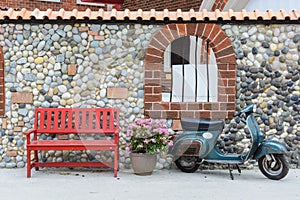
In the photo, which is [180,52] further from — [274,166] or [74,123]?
[274,166]

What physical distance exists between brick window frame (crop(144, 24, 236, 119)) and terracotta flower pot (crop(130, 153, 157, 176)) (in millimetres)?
761

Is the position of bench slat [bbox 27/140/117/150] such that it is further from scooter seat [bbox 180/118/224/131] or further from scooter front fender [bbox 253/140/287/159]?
scooter front fender [bbox 253/140/287/159]

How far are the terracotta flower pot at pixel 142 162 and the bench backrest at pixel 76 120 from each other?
0.56m

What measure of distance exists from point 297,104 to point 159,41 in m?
2.36

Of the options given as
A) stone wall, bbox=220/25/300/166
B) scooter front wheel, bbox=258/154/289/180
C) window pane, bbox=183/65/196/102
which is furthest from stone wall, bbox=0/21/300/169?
window pane, bbox=183/65/196/102

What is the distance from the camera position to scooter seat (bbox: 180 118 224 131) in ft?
20.5

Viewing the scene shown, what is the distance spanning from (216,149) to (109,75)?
199 cm

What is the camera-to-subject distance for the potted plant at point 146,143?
6145 mm

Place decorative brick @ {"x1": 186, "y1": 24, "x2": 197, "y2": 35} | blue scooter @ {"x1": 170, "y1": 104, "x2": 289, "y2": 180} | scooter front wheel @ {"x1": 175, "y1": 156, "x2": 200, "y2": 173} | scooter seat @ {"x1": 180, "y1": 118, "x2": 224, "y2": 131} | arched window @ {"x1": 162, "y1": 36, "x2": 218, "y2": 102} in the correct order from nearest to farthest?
blue scooter @ {"x1": 170, "y1": 104, "x2": 289, "y2": 180}
scooter seat @ {"x1": 180, "y1": 118, "x2": 224, "y2": 131}
scooter front wheel @ {"x1": 175, "y1": 156, "x2": 200, "y2": 173}
decorative brick @ {"x1": 186, "y1": 24, "x2": 197, "y2": 35}
arched window @ {"x1": 162, "y1": 36, "x2": 218, "y2": 102}

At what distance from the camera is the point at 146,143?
20.2 ft

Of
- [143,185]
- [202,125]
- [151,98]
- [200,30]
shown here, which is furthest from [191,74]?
[143,185]

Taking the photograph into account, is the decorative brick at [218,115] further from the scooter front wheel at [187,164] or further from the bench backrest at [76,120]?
the bench backrest at [76,120]

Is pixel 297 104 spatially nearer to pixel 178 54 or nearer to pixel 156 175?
pixel 156 175

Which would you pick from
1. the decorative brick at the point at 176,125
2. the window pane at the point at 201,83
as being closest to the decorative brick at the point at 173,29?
the decorative brick at the point at 176,125
